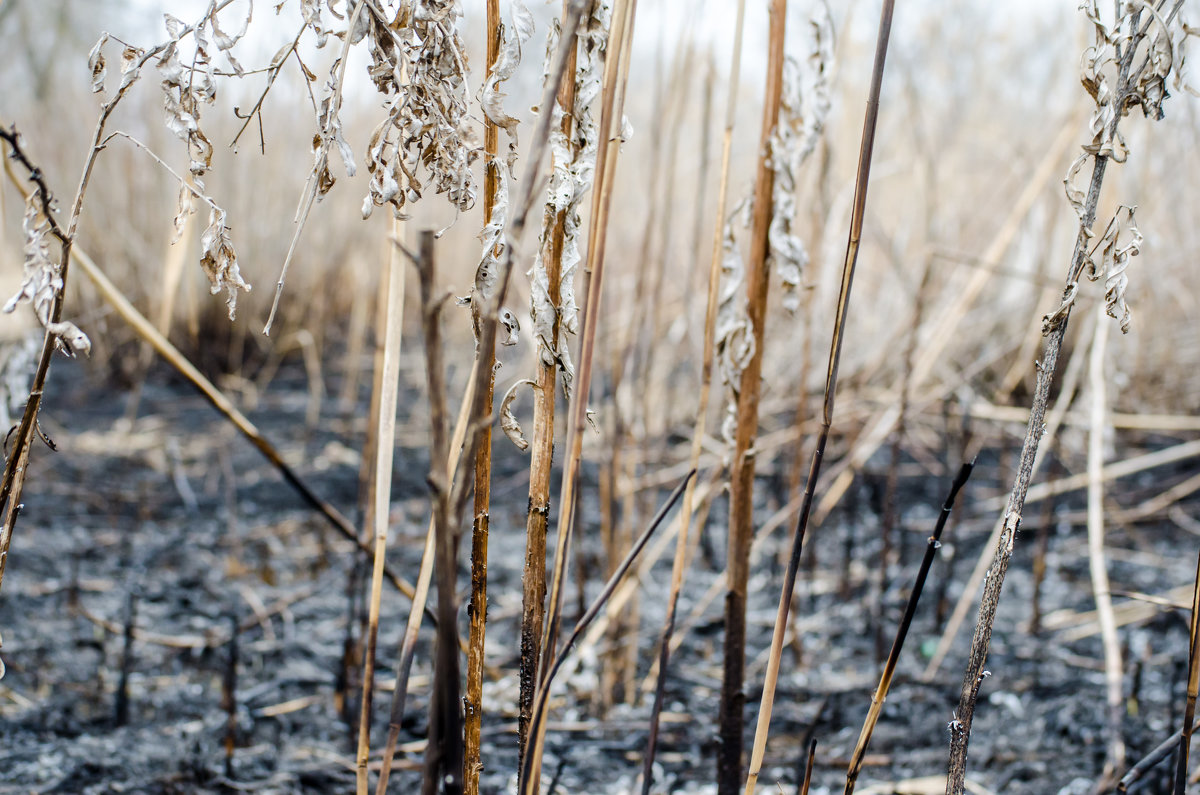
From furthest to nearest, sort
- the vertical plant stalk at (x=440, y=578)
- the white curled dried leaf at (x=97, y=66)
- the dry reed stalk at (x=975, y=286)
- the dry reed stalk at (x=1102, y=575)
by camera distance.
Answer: the dry reed stalk at (x=975, y=286)
the dry reed stalk at (x=1102, y=575)
the white curled dried leaf at (x=97, y=66)
the vertical plant stalk at (x=440, y=578)

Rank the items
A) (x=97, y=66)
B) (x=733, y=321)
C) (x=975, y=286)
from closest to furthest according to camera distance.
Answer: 1. (x=97, y=66)
2. (x=733, y=321)
3. (x=975, y=286)

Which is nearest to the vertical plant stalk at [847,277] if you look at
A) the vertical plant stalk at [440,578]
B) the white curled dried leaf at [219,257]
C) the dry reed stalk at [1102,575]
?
the vertical plant stalk at [440,578]

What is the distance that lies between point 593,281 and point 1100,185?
295 mm

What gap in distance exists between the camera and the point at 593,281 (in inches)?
19.6

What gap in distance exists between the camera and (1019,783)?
3.17 feet

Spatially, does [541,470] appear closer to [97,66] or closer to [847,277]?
[847,277]

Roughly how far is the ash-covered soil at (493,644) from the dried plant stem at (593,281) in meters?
0.36

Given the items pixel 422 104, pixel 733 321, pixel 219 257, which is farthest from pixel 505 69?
pixel 733 321

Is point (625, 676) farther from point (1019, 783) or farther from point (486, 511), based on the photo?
point (486, 511)

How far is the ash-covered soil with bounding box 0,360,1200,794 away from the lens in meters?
0.97

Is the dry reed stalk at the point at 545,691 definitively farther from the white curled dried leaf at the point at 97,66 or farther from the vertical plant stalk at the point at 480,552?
the white curled dried leaf at the point at 97,66

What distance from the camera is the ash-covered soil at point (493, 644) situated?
97 centimetres

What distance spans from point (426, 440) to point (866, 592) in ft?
4.90

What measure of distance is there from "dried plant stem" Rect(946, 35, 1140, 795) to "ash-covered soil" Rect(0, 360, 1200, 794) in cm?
22
